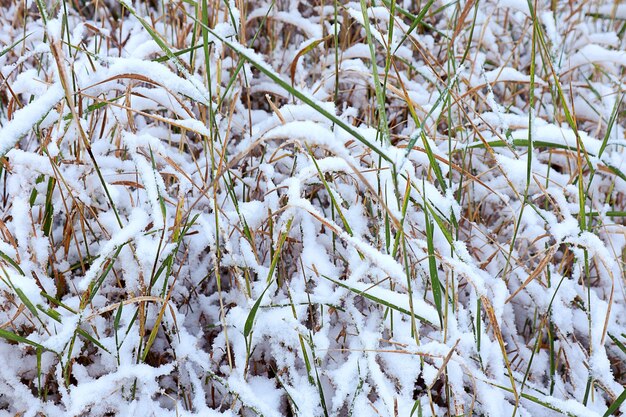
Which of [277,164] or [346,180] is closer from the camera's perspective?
[346,180]

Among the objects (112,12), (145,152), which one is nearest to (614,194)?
(145,152)

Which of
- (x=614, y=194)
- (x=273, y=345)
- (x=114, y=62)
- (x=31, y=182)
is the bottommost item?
(x=273, y=345)

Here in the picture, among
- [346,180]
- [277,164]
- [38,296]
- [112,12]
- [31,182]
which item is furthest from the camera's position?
[112,12]

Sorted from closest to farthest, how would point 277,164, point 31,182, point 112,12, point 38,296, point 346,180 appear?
1. point 38,296
2. point 31,182
3. point 346,180
4. point 277,164
5. point 112,12

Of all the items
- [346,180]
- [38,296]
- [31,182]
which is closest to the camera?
[38,296]

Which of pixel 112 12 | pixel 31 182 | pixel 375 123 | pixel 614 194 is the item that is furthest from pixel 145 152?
pixel 614 194

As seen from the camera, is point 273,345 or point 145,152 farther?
point 145,152

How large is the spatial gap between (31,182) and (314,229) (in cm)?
42

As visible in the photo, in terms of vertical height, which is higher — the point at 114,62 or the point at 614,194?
the point at 114,62

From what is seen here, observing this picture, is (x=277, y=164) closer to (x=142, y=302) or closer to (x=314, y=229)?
(x=314, y=229)

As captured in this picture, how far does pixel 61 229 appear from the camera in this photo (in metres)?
0.98

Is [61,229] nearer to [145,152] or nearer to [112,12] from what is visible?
[145,152]

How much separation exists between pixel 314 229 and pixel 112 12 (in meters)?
0.98

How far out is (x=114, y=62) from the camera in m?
0.77
